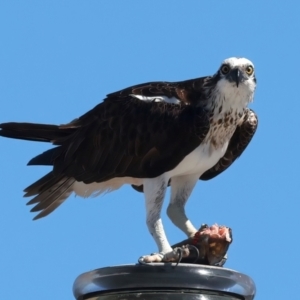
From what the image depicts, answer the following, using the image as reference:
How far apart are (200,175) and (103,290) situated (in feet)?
9.75

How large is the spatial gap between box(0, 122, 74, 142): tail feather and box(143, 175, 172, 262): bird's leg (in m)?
1.37

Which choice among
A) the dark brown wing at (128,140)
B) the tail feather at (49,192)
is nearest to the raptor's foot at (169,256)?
the dark brown wing at (128,140)

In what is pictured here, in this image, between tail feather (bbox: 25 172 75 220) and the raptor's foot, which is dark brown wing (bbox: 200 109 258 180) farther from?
the raptor's foot

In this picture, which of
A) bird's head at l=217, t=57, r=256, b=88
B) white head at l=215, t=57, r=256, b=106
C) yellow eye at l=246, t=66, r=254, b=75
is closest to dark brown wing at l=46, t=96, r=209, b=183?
white head at l=215, t=57, r=256, b=106

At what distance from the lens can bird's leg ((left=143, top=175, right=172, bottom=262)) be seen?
8.15 metres

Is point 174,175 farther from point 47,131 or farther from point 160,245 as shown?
point 47,131

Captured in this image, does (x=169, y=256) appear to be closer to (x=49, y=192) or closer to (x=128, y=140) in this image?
(x=128, y=140)

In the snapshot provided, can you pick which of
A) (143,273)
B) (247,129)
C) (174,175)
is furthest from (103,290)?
(247,129)

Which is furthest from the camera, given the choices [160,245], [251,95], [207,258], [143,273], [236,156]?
[236,156]

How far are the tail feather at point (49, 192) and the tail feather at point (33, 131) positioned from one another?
16.6 inches

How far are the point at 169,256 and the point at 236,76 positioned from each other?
2.17 m

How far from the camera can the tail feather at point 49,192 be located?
9.45 metres

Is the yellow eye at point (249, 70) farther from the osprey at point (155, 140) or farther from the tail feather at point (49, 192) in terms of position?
the tail feather at point (49, 192)

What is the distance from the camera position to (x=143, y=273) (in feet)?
20.8
